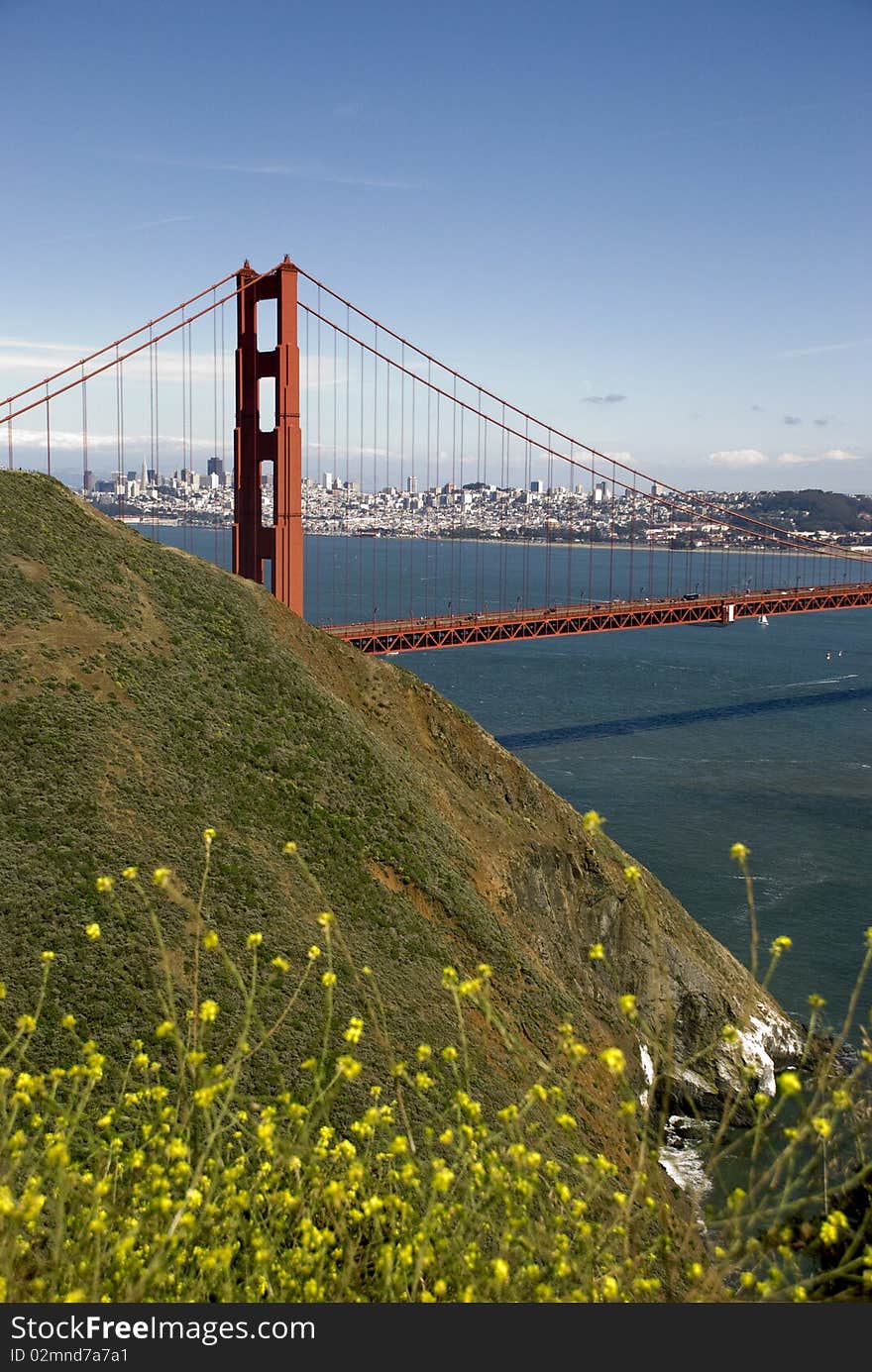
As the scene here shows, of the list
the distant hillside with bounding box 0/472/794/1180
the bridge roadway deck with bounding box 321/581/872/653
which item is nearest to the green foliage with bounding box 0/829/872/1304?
the distant hillside with bounding box 0/472/794/1180

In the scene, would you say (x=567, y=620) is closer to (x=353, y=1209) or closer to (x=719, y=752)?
(x=719, y=752)

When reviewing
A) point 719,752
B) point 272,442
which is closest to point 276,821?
point 272,442

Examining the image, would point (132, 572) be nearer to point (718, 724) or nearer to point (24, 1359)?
point (24, 1359)

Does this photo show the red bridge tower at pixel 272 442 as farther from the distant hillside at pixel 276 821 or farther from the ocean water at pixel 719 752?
the ocean water at pixel 719 752

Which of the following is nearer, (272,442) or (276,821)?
(276,821)

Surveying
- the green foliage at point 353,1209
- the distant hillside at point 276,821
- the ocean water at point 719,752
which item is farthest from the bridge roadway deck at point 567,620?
the green foliage at point 353,1209

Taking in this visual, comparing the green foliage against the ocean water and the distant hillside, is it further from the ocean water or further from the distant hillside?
the ocean water
